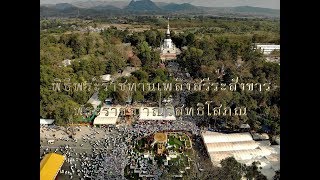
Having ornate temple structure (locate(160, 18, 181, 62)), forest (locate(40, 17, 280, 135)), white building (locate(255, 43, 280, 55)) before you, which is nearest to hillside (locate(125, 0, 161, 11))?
forest (locate(40, 17, 280, 135))

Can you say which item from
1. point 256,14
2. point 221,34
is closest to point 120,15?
point 221,34

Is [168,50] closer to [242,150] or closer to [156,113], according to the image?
[156,113]

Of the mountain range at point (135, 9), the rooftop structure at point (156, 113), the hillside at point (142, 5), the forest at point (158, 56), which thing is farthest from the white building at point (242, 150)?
the hillside at point (142, 5)

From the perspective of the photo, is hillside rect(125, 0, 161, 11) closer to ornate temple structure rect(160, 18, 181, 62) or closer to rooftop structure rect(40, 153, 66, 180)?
ornate temple structure rect(160, 18, 181, 62)

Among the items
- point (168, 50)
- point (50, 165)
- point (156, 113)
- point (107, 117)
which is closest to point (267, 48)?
point (168, 50)

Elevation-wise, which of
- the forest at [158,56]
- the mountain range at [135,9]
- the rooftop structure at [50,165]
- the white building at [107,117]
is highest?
the mountain range at [135,9]

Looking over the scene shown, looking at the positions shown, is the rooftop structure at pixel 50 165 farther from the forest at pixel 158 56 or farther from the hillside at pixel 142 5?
the hillside at pixel 142 5
